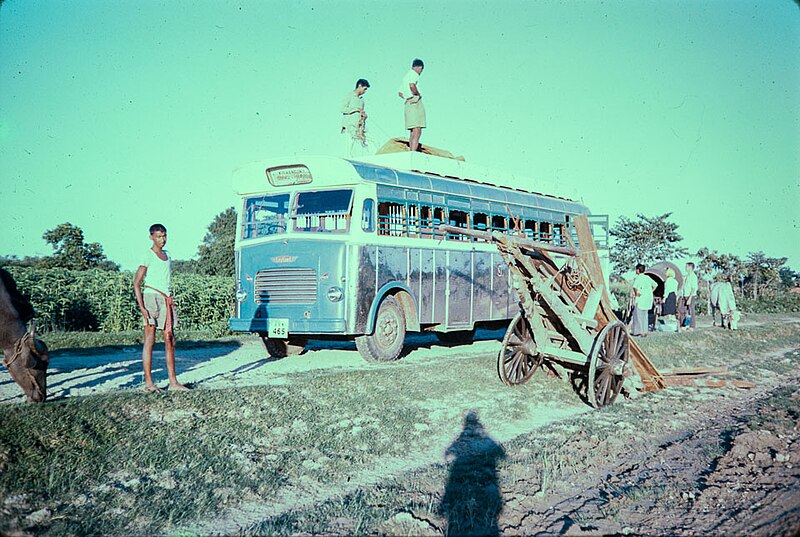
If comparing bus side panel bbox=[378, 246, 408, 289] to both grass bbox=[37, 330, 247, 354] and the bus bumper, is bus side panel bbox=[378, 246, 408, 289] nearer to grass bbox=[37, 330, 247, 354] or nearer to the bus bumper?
the bus bumper

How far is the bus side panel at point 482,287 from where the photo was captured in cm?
1426

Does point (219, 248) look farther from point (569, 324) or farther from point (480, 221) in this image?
point (569, 324)

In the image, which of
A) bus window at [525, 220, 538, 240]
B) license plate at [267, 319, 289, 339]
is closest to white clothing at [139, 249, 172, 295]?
license plate at [267, 319, 289, 339]

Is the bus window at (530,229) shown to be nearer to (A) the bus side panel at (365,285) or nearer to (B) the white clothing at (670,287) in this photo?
(A) the bus side panel at (365,285)

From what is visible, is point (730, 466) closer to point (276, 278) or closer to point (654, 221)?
point (276, 278)

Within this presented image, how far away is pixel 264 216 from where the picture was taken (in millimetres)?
12047

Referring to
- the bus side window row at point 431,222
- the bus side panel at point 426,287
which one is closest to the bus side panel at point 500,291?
the bus side window row at point 431,222

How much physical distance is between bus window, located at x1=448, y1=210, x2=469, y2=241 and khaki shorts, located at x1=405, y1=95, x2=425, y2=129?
221 cm

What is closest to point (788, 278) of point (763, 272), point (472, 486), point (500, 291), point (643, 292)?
point (763, 272)

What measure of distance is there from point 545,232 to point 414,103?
474cm

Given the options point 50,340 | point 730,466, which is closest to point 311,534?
point 730,466

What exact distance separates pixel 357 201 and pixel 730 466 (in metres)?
6.96

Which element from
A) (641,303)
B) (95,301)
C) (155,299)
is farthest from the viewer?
(95,301)

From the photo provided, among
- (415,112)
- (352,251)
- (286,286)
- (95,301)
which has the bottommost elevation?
(95,301)
